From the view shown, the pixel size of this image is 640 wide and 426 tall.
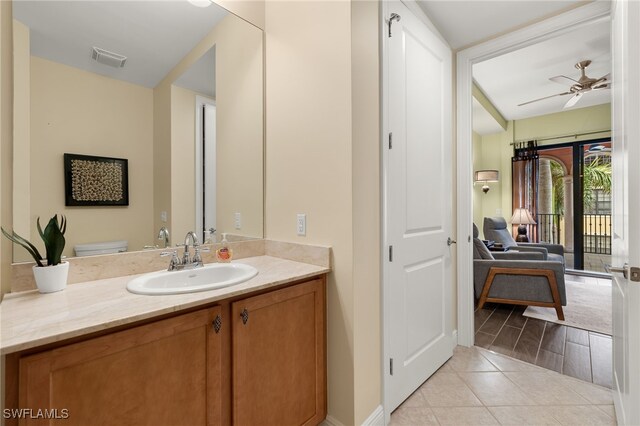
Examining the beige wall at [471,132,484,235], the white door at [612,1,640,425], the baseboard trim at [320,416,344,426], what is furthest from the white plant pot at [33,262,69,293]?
the beige wall at [471,132,484,235]

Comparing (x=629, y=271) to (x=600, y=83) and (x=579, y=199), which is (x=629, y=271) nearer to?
(x=600, y=83)

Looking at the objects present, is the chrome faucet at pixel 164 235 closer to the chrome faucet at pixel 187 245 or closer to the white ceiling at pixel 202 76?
the chrome faucet at pixel 187 245

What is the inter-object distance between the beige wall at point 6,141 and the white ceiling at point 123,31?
7cm

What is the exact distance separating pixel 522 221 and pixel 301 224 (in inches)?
206

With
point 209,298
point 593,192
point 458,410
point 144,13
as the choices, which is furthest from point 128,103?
point 593,192

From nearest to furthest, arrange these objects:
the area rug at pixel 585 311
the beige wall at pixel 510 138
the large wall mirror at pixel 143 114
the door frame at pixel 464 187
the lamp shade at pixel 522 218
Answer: the large wall mirror at pixel 143 114 < the door frame at pixel 464 187 < the area rug at pixel 585 311 < the beige wall at pixel 510 138 < the lamp shade at pixel 522 218

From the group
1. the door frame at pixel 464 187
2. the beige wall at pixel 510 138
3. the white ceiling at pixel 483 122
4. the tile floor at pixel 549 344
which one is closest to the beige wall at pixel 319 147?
the door frame at pixel 464 187

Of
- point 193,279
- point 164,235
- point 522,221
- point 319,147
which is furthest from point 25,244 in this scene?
point 522,221

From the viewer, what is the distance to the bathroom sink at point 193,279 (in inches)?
44.8

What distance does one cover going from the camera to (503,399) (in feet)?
5.90

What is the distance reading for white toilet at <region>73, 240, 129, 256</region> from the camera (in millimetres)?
1261

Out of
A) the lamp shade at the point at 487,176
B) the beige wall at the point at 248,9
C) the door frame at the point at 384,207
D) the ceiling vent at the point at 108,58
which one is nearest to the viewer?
the ceiling vent at the point at 108,58

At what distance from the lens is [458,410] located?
1.71 metres

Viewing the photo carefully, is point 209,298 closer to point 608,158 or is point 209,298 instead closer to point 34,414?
point 34,414
